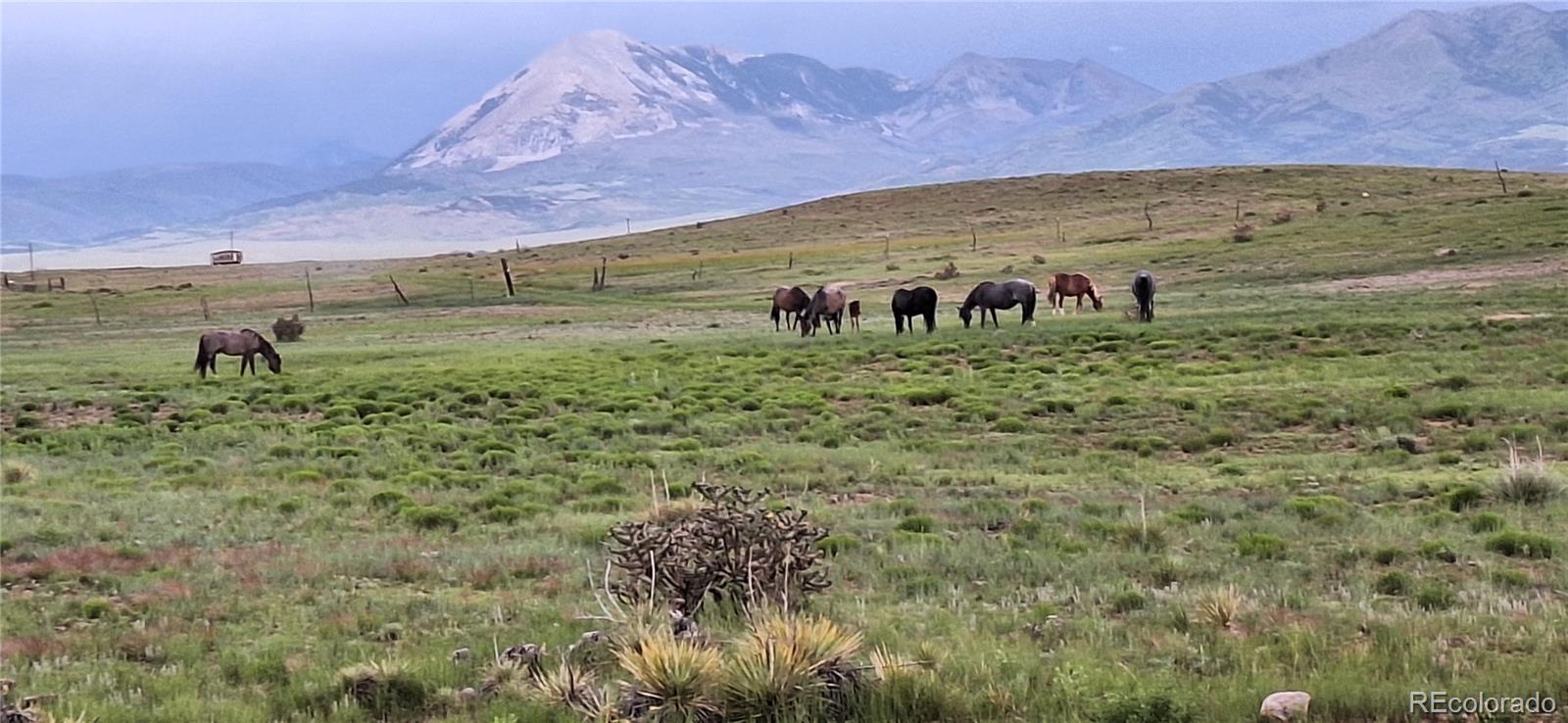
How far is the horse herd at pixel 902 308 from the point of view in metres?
31.3

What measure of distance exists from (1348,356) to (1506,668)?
2004 centimetres

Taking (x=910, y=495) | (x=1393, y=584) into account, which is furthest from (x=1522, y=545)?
(x=910, y=495)

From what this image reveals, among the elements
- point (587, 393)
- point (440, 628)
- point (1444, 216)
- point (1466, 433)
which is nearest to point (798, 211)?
point (1444, 216)

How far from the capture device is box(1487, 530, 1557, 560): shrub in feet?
33.3

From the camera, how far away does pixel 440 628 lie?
28.1 ft

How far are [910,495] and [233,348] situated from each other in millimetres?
22563

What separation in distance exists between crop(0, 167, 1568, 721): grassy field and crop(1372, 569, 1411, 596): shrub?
3cm

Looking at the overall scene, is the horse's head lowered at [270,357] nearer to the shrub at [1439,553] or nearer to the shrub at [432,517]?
the shrub at [432,517]

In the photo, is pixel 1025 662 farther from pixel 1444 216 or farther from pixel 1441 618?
pixel 1444 216

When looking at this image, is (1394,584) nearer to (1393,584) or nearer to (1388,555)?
(1393,584)

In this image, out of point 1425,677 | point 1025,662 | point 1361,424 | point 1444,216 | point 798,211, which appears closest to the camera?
point 1425,677

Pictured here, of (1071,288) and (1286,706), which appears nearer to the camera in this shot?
(1286,706)

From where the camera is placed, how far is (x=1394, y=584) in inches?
357

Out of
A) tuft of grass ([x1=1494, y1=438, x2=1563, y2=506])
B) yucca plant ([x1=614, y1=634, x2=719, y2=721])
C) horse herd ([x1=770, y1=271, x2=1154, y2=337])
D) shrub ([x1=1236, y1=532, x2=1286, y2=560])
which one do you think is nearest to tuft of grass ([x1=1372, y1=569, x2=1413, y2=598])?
shrub ([x1=1236, y1=532, x2=1286, y2=560])
